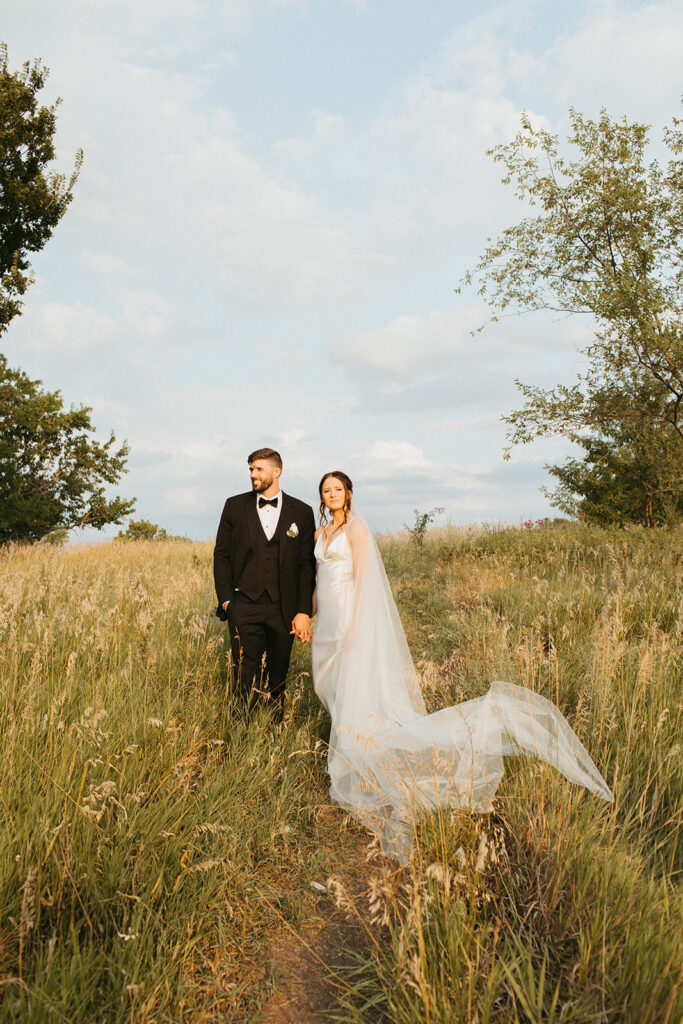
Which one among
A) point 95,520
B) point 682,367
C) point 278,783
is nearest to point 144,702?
point 278,783

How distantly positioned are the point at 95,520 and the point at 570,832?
18.5 metres

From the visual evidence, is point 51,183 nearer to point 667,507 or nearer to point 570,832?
point 667,507

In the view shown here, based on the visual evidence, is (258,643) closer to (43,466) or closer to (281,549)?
(281,549)

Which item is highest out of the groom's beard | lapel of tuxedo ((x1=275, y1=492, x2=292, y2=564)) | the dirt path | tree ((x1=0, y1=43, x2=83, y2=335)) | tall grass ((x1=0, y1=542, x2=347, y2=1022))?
tree ((x1=0, y1=43, x2=83, y2=335))

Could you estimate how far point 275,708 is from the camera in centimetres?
468

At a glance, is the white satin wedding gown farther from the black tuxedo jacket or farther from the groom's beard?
the groom's beard

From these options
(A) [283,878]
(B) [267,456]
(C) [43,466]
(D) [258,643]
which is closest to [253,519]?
(B) [267,456]

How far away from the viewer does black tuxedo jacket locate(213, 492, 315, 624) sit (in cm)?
512

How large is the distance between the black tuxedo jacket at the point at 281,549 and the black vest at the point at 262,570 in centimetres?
3

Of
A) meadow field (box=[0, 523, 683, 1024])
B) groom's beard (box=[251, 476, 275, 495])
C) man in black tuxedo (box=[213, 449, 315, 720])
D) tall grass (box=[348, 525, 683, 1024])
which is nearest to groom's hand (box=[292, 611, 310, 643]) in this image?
man in black tuxedo (box=[213, 449, 315, 720])

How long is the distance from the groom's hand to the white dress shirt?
2.32 ft

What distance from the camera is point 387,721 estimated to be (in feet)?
15.1

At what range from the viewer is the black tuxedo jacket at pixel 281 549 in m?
5.12

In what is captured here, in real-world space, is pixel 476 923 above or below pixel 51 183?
below
